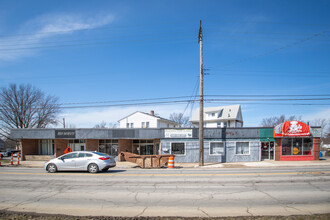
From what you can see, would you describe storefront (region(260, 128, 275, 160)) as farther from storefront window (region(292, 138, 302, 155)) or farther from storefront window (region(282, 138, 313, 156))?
storefront window (region(292, 138, 302, 155))

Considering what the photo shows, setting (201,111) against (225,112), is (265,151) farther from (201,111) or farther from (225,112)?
(225,112)

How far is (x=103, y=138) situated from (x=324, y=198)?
70.5 ft

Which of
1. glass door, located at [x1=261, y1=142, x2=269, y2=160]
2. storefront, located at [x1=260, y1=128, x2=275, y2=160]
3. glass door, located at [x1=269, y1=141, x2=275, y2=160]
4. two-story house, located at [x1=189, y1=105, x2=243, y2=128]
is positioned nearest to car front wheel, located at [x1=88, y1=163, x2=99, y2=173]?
storefront, located at [x1=260, y1=128, x2=275, y2=160]

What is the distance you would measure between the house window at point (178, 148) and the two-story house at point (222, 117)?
26488 millimetres

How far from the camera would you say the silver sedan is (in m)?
13.9

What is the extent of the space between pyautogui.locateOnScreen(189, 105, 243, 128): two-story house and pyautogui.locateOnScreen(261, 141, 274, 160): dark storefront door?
23.5m

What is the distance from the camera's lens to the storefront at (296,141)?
2353cm

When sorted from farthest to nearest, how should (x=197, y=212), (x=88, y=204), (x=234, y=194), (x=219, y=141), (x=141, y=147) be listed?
(x=141, y=147)
(x=219, y=141)
(x=234, y=194)
(x=88, y=204)
(x=197, y=212)

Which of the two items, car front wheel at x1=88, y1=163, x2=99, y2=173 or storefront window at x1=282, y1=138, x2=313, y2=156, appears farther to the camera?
storefront window at x1=282, y1=138, x2=313, y2=156

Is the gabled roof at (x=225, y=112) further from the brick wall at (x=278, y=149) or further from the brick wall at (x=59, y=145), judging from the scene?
the brick wall at (x=59, y=145)

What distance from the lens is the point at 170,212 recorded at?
6.16 metres

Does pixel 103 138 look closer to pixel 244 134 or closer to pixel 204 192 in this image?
pixel 244 134

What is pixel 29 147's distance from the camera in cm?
2775

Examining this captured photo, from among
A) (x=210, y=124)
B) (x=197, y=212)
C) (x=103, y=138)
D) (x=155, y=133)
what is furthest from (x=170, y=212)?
(x=210, y=124)
